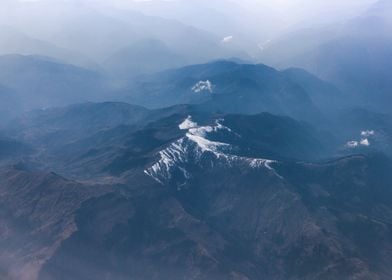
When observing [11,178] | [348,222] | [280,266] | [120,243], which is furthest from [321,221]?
[11,178]

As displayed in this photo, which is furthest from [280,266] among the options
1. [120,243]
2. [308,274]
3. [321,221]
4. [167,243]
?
[120,243]

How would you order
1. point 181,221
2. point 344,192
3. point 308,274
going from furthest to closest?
point 344,192
point 181,221
point 308,274

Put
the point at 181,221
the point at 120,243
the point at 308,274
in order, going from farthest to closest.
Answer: the point at 181,221 → the point at 120,243 → the point at 308,274

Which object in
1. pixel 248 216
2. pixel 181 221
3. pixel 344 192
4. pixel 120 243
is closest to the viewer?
pixel 120 243

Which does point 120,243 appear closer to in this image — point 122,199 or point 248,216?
point 122,199

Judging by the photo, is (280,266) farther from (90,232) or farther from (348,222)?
Answer: (90,232)

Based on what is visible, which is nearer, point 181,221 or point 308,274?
point 308,274

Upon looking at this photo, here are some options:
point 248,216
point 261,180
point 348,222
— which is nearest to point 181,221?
point 248,216

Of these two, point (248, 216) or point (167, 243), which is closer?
point (167, 243)

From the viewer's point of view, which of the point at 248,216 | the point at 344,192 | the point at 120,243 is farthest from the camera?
the point at 344,192
